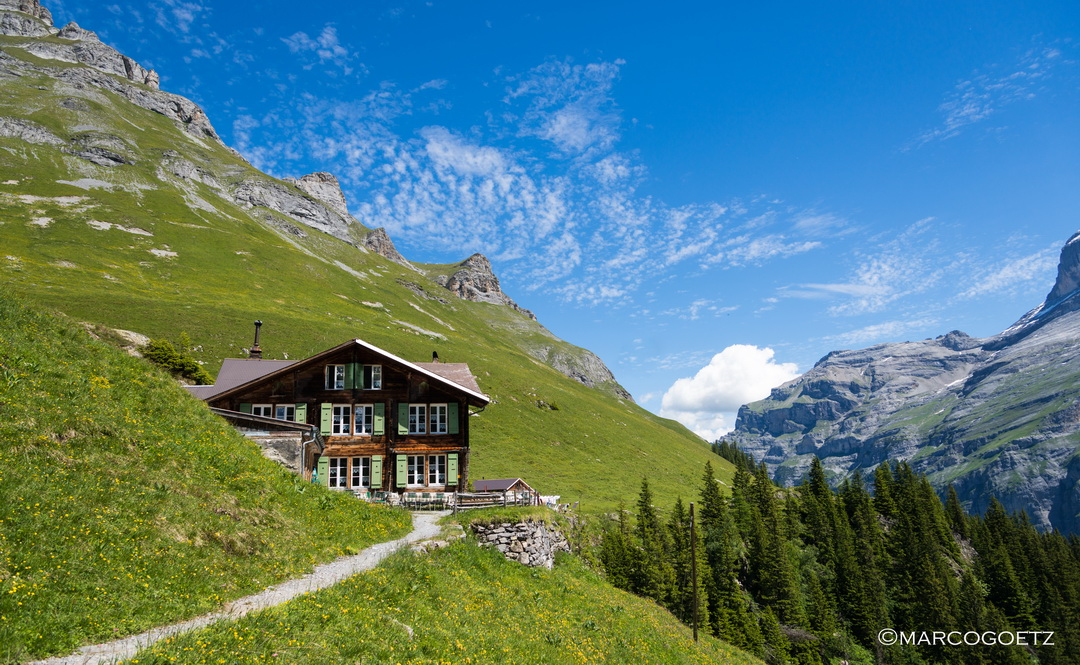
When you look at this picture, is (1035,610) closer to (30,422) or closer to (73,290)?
(30,422)

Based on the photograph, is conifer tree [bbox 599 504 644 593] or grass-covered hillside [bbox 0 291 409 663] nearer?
grass-covered hillside [bbox 0 291 409 663]

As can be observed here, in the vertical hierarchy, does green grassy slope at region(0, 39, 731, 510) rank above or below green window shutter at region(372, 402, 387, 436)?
above

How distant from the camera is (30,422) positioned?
1491 centimetres

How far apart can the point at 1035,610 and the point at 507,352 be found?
5427 inches

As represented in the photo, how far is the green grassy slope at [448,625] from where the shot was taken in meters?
10.5

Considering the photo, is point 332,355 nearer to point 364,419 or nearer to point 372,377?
point 372,377

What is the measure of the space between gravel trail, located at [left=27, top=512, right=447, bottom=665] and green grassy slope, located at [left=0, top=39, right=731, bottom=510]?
5089 cm

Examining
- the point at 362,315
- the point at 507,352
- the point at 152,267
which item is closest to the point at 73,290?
the point at 152,267

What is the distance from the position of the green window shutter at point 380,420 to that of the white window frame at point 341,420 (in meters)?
1.96

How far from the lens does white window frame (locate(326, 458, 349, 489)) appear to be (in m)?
39.9

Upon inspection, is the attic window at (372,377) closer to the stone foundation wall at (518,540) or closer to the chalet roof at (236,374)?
the chalet roof at (236,374)

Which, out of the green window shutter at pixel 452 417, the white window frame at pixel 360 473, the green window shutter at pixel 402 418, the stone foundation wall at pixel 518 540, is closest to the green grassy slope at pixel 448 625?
the stone foundation wall at pixel 518 540

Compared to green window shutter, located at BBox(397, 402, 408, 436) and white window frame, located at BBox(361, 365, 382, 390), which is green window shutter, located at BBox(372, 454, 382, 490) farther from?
white window frame, located at BBox(361, 365, 382, 390)

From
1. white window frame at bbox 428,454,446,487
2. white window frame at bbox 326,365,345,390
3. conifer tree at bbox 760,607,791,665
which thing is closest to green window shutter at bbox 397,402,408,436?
white window frame at bbox 428,454,446,487
